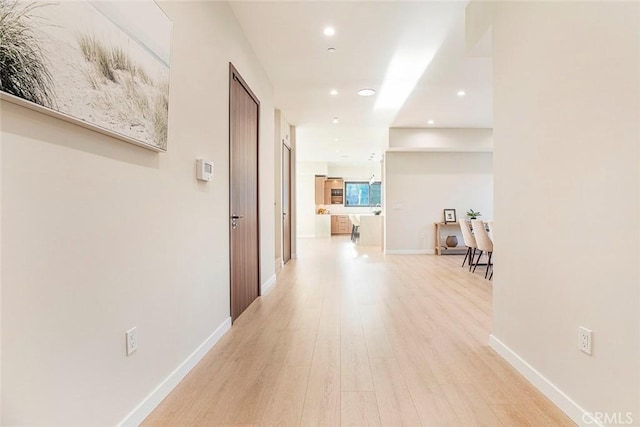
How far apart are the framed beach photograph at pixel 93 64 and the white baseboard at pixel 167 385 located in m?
1.23

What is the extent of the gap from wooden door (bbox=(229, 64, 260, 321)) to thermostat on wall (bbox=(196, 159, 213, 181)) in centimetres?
53

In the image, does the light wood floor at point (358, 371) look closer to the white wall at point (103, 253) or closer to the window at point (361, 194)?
the white wall at point (103, 253)

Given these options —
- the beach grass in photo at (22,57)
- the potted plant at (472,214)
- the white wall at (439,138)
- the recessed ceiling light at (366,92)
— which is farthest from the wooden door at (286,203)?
the beach grass in photo at (22,57)

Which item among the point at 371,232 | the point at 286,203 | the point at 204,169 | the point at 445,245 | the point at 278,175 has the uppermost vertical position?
the point at 278,175

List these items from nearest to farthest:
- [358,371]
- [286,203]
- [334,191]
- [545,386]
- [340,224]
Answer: [545,386], [358,371], [286,203], [340,224], [334,191]

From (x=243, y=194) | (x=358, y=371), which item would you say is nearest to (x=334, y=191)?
(x=243, y=194)

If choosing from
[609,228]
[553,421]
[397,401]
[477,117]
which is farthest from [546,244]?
[477,117]

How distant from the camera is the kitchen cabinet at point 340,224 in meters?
12.5

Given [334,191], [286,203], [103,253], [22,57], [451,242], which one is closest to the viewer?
[22,57]

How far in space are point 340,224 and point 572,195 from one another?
11061 millimetres

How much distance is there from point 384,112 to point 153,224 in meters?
4.94

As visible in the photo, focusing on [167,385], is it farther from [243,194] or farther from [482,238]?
[482,238]

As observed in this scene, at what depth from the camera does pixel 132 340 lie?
148 cm

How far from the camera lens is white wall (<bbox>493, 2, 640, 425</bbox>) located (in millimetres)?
1273
